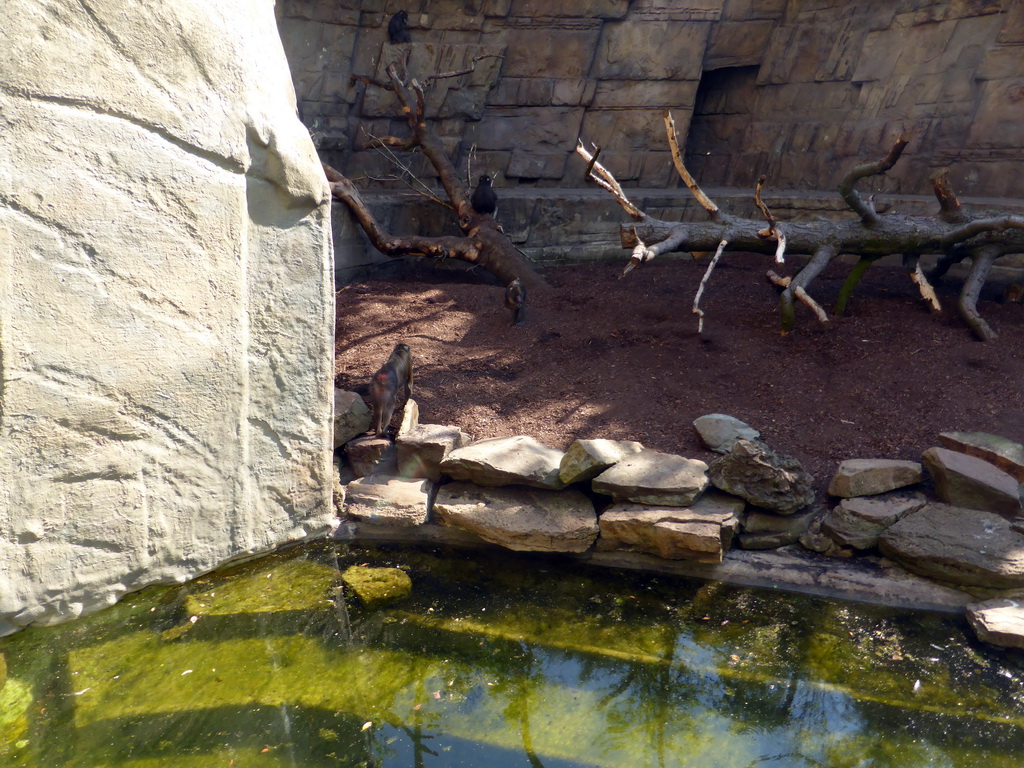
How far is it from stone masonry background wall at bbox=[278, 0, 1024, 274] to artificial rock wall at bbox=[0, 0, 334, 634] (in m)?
4.76

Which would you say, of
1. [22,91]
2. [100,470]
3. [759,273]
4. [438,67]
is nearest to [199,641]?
[100,470]

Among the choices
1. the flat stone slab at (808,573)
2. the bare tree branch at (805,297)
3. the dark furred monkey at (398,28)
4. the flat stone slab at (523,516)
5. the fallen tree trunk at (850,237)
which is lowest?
the flat stone slab at (808,573)

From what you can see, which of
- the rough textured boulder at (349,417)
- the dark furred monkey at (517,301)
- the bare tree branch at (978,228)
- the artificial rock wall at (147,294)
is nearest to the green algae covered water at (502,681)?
the artificial rock wall at (147,294)

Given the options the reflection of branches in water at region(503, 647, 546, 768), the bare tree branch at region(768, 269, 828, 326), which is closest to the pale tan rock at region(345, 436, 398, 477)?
the reflection of branches in water at region(503, 647, 546, 768)

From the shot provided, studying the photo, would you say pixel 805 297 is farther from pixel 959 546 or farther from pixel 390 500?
pixel 390 500

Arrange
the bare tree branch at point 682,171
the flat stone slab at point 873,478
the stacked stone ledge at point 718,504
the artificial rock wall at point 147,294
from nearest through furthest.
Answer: the artificial rock wall at point 147,294, the stacked stone ledge at point 718,504, the flat stone slab at point 873,478, the bare tree branch at point 682,171

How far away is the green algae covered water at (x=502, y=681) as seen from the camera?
283 centimetres

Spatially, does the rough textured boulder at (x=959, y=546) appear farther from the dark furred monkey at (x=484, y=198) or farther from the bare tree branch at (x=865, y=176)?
the dark furred monkey at (x=484, y=198)

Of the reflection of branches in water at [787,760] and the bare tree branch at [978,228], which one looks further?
the bare tree branch at [978,228]

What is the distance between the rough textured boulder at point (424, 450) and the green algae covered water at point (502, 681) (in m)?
0.73

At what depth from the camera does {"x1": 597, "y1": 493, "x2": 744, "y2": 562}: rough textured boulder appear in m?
3.87

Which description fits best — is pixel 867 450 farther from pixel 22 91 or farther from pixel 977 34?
pixel 977 34

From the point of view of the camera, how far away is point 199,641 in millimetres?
3348

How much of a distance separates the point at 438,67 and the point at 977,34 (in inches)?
193
